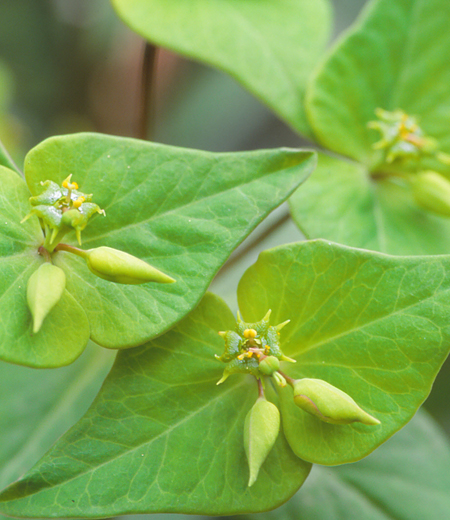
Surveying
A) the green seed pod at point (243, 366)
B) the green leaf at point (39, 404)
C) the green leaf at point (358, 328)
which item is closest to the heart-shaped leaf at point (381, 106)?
the green leaf at point (358, 328)

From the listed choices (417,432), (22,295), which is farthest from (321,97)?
(417,432)

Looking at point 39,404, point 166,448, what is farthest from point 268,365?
point 39,404

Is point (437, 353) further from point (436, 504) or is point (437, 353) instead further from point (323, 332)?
point (436, 504)

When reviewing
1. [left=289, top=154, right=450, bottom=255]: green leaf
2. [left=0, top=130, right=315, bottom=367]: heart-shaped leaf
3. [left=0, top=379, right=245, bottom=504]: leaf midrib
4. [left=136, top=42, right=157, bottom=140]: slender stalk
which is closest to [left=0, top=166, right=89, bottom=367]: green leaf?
[left=0, top=130, right=315, bottom=367]: heart-shaped leaf

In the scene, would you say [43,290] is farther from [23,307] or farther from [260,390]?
[260,390]

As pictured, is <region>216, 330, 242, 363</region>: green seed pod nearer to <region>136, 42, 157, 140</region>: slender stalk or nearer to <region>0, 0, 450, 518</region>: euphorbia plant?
<region>0, 0, 450, 518</region>: euphorbia plant

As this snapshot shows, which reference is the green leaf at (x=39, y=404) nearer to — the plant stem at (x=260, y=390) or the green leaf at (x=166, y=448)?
the green leaf at (x=166, y=448)
